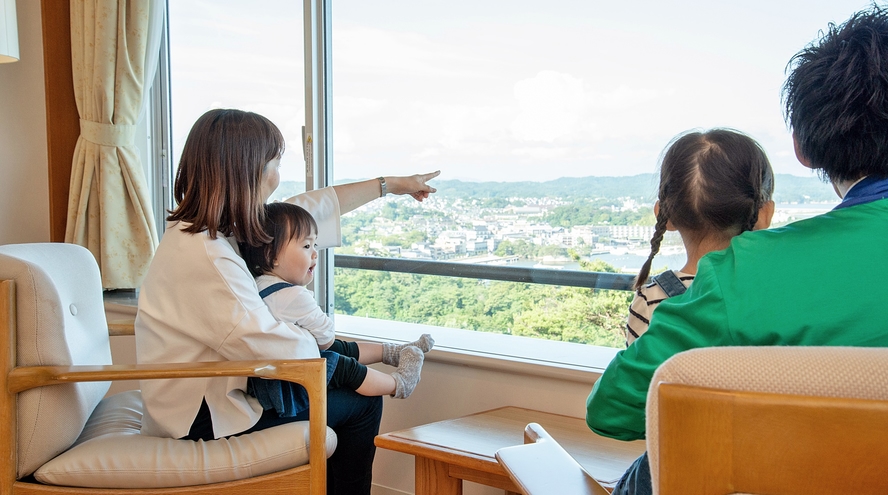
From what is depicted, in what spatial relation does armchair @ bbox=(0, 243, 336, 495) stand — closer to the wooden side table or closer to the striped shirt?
the wooden side table

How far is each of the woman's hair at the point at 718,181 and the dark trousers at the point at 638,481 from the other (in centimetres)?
42

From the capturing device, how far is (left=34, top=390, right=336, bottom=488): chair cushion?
1474 millimetres

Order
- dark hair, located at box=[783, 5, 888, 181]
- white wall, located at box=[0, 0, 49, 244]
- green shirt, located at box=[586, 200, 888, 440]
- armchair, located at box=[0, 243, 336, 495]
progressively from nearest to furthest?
1. green shirt, located at box=[586, 200, 888, 440]
2. dark hair, located at box=[783, 5, 888, 181]
3. armchair, located at box=[0, 243, 336, 495]
4. white wall, located at box=[0, 0, 49, 244]

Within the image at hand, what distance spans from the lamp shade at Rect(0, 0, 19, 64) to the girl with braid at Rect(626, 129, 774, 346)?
101 inches

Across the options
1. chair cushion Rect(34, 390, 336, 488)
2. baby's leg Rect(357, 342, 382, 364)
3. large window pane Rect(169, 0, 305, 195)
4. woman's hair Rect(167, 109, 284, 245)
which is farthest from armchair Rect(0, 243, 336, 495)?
large window pane Rect(169, 0, 305, 195)

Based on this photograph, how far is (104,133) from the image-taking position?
9.29 feet

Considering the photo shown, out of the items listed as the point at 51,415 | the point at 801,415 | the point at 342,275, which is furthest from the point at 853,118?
the point at 342,275

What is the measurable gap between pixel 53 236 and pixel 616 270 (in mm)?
2350

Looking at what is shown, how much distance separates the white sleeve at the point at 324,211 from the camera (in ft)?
6.77

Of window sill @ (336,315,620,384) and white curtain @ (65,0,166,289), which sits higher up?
white curtain @ (65,0,166,289)

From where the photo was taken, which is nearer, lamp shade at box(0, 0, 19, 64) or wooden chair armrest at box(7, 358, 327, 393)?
wooden chair armrest at box(7, 358, 327, 393)

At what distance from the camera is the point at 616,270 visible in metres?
2.04

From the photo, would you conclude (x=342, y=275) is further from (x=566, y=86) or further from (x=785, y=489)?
(x=785, y=489)

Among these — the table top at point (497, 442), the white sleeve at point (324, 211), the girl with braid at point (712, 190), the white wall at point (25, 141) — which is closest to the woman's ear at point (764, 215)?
the girl with braid at point (712, 190)
